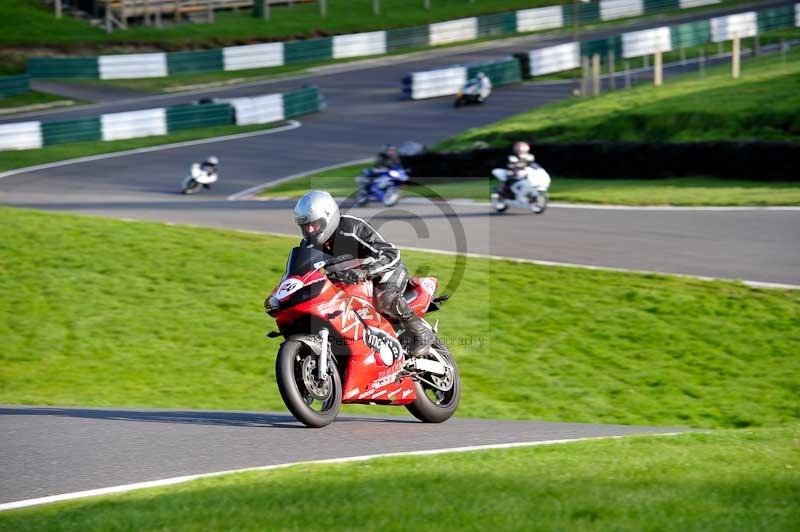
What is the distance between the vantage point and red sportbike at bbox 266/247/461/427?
326 inches

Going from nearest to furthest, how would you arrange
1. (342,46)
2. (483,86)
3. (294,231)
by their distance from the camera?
(294,231) < (483,86) < (342,46)

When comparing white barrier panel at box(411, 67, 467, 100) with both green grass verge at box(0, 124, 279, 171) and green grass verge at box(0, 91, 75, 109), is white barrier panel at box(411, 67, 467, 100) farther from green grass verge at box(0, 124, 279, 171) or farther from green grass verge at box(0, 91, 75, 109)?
green grass verge at box(0, 91, 75, 109)

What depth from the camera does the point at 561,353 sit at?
1349cm

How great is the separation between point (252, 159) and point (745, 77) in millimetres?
15286

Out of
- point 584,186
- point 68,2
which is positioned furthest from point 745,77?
point 68,2

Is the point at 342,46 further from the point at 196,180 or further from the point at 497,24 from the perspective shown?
the point at 196,180

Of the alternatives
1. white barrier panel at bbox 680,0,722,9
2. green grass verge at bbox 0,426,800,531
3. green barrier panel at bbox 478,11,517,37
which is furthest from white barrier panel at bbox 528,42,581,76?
green grass verge at bbox 0,426,800,531

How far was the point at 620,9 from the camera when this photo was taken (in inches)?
2483

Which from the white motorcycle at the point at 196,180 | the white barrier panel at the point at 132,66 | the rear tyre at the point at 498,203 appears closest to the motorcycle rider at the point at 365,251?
the rear tyre at the point at 498,203

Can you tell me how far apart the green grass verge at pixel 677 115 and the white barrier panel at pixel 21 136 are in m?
12.1

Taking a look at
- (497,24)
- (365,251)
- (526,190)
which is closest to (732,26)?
(497,24)

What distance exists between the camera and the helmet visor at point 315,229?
27.2 ft

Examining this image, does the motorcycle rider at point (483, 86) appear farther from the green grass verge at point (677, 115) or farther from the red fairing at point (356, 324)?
the red fairing at point (356, 324)

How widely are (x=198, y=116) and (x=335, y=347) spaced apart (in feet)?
98.0
